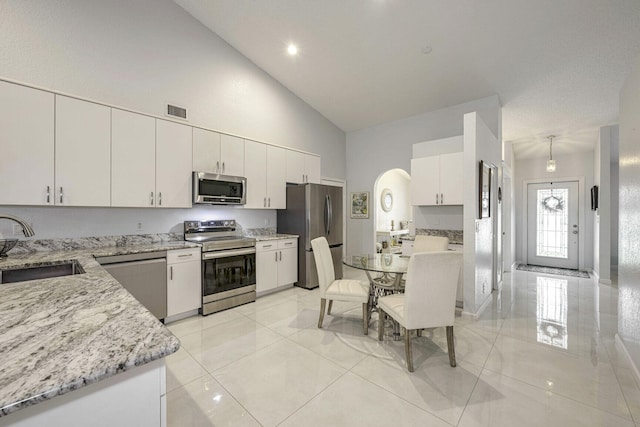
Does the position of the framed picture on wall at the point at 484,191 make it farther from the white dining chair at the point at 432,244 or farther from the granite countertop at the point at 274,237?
the granite countertop at the point at 274,237

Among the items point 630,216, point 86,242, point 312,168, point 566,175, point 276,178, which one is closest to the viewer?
point 630,216

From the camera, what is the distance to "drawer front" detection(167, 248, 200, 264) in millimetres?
3012

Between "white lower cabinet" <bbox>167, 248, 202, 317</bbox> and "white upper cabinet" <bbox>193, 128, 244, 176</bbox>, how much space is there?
1148 mm

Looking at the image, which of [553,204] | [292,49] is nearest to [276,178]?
[292,49]

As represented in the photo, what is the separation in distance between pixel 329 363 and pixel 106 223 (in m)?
2.88

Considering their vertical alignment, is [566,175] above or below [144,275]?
above

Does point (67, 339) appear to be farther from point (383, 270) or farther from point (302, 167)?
point (302, 167)

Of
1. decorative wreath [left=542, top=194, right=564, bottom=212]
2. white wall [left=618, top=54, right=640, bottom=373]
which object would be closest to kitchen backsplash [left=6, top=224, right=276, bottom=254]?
white wall [left=618, top=54, right=640, bottom=373]

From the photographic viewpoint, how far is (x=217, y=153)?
373 centimetres

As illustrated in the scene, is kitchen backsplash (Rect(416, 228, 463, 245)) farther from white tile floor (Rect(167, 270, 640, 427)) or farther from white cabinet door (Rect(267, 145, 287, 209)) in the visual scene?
white cabinet door (Rect(267, 145, 287, 209))

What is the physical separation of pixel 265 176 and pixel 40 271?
9.07ft

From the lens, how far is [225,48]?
13.5 feet

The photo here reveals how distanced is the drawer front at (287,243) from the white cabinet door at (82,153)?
7.22 ft

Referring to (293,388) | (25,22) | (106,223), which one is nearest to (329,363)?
(293,388)
